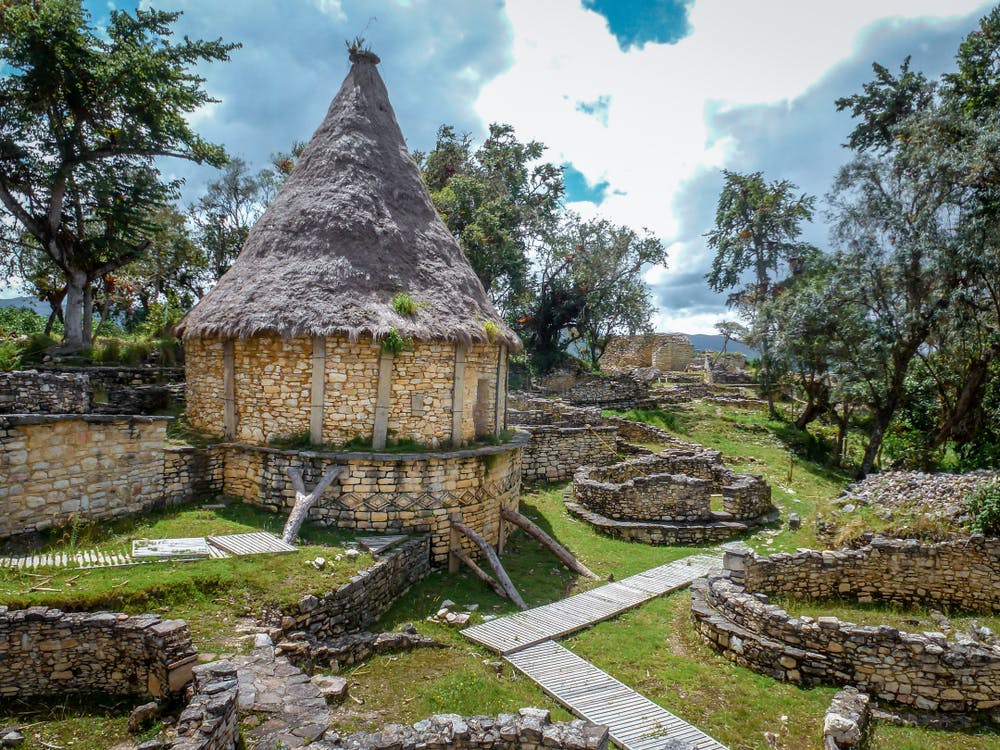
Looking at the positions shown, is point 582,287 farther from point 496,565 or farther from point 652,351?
point 496,565

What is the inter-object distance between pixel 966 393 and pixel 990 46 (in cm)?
1131

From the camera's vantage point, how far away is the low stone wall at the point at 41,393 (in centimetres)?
994

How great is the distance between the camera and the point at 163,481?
35.4 feet

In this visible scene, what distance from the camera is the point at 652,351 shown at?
41469mm

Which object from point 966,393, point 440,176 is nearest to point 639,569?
point 966,393

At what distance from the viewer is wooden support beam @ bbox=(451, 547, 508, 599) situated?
10422 millimetres

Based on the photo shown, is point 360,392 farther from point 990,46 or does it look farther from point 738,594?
point 990,46

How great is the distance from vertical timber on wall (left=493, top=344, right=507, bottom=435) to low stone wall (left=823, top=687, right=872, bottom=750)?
8.33 meters

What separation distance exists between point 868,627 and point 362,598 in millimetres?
7246

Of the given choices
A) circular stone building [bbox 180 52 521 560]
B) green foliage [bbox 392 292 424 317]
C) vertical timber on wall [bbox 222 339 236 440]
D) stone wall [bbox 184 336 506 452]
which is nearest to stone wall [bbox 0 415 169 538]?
vertical timber on wall [bbox 222 339 236 440]

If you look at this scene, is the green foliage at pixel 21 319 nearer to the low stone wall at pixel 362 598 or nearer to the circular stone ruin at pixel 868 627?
the low stone wall at pixel 362 598

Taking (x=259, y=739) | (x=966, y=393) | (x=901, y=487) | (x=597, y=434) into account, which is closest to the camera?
(x=259, y=739)

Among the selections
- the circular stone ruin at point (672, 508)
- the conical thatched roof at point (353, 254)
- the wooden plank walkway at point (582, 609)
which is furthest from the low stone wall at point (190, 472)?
the circular stone ruin at point (672, 508)

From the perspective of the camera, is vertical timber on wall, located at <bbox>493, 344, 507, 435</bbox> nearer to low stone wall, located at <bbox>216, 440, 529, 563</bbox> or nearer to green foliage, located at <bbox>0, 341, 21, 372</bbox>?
low stone wall, located at <bbox>216, 440, 529, 563</bbox>
